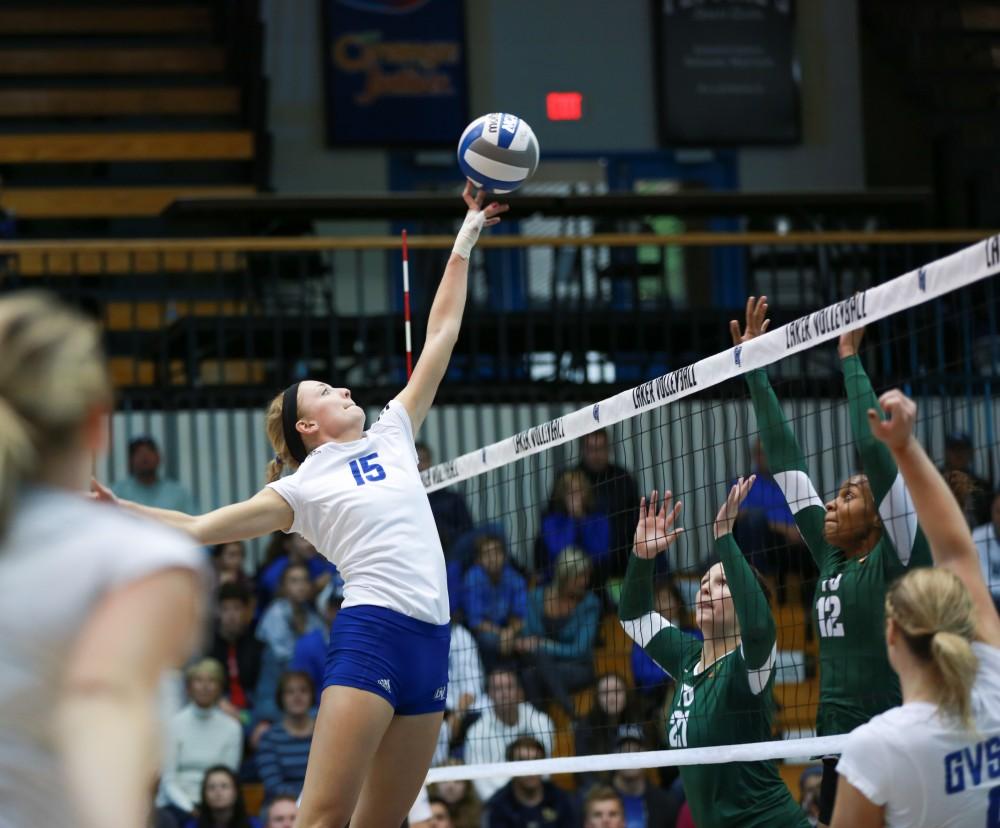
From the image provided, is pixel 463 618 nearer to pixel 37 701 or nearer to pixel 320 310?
pixel 320 310

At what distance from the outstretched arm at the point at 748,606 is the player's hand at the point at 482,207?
4.58ft

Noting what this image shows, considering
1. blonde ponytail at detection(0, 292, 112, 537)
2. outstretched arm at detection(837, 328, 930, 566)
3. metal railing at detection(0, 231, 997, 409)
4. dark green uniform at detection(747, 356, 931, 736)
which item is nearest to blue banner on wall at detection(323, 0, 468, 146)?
metal railing at detection(0, 231, 997, 409)

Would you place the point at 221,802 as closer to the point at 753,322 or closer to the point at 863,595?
the point at 753,322

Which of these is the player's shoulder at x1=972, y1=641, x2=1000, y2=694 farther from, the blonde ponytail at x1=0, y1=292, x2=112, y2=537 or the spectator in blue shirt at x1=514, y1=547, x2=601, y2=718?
the spectator in blue shirt at x1=514, y1=547, x2=601, y2=718

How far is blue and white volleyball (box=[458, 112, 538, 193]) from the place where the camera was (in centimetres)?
601

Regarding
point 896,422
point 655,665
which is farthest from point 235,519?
point 655,665

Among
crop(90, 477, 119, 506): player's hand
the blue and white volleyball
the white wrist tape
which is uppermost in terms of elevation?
the blue and white volleyball

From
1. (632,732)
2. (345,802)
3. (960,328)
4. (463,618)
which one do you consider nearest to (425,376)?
(345,802)

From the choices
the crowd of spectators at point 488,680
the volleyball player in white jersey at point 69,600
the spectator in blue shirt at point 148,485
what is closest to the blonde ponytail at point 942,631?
the volleyball player in white jersey at point 69,600

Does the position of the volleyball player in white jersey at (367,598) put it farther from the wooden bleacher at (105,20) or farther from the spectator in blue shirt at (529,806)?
the wooden bleacher at (105,20)

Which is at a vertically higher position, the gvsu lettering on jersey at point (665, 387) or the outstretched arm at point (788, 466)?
the gvsu lettering on jersey at point (665, 387)

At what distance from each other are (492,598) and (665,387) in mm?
4142

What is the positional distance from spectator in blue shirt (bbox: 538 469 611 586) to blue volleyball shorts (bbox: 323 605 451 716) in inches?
147

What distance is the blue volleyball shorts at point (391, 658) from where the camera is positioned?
471cm
